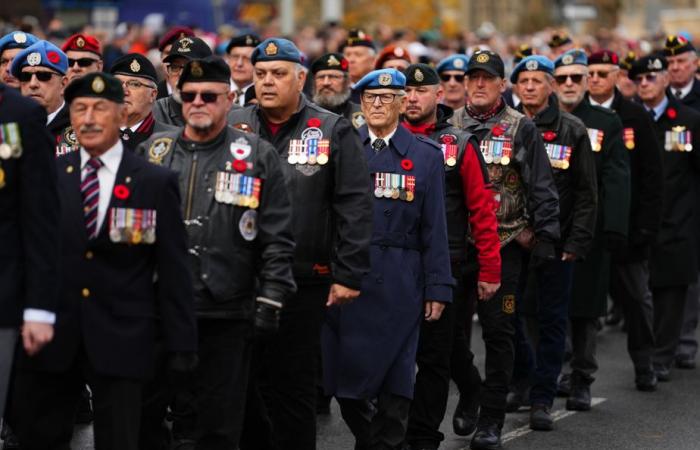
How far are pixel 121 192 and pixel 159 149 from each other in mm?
807

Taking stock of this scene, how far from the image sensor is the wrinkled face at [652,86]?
13648 mm

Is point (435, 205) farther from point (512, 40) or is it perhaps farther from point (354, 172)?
point (512, 40)

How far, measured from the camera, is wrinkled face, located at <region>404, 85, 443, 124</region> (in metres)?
10.1

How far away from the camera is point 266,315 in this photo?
783 cm

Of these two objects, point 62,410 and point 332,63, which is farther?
point 332,63

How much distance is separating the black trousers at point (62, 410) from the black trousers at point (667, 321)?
6.59 m

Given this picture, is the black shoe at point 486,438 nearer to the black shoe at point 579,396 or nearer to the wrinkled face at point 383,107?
the black shoe at point 579,396

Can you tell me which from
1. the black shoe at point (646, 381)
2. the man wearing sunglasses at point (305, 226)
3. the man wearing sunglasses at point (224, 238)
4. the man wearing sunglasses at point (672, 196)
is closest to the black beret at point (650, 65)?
the man wearing sunglasses at point (672, 196)

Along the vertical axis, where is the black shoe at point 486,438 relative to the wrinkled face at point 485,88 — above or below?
below

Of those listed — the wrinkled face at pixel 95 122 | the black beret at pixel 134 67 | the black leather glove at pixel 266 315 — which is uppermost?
the black beret at pixel 134 67

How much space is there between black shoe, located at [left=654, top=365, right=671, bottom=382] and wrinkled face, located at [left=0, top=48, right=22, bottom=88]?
5.20 meters

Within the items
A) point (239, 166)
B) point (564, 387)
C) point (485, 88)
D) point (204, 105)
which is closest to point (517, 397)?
point (564, 387)

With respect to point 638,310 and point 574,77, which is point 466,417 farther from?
point 574,77

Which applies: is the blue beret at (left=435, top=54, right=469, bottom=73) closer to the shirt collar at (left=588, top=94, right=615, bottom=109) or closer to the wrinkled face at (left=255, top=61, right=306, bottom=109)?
the shirt collar at (left=588, top=94, right=615, bottom=109)
